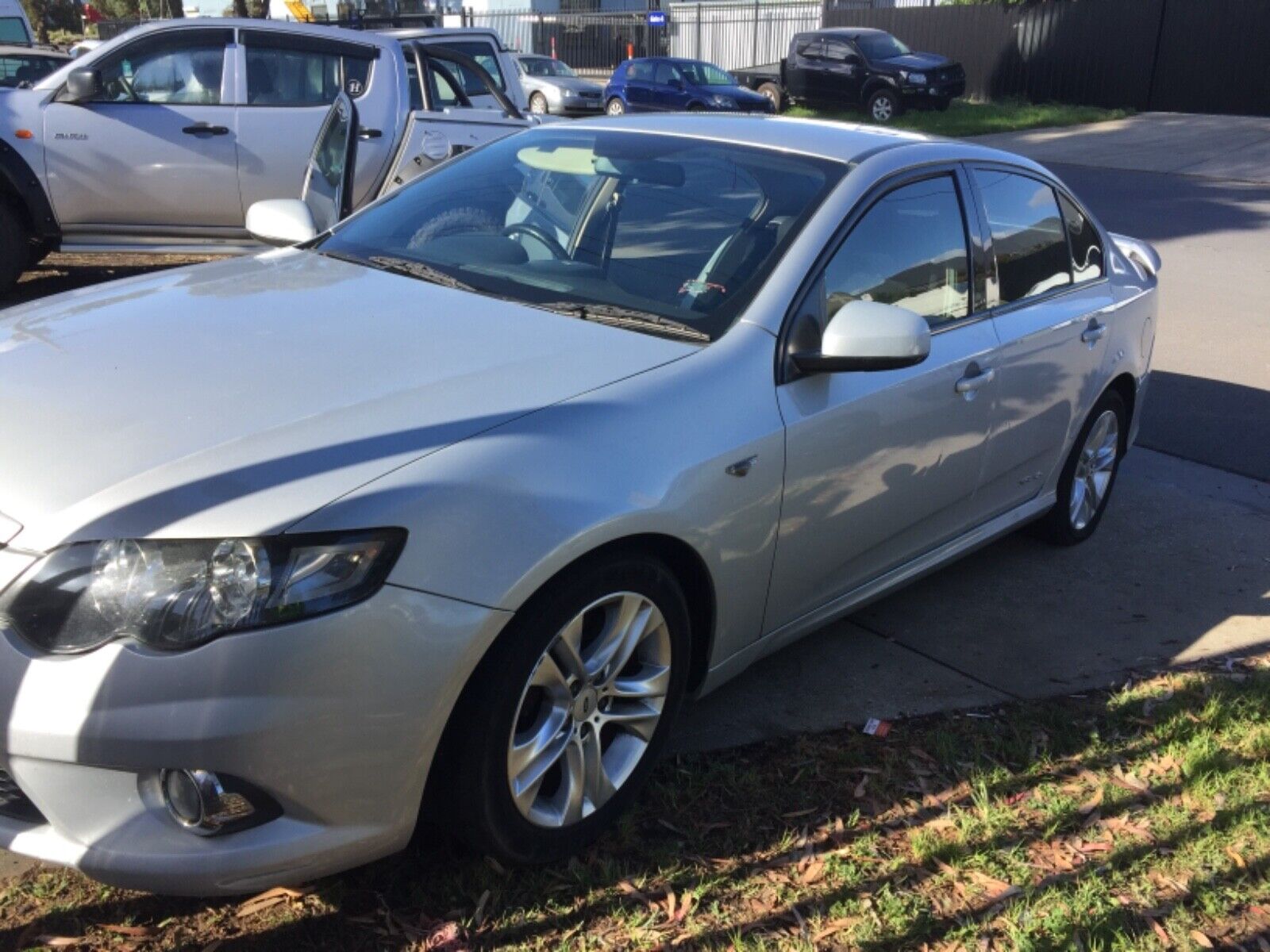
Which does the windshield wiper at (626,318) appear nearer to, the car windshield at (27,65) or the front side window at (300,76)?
the front side window at (300,76)

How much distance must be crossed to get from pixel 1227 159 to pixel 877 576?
64.5 feet

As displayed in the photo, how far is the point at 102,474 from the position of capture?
2.42 metres

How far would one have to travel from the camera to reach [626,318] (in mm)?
3346

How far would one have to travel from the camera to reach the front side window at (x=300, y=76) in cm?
877

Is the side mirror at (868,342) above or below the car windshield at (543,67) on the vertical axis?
above

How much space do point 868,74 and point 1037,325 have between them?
22177 millimetres

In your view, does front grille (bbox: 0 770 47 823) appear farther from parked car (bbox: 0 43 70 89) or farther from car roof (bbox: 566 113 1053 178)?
parked car (bbox: 0 43 70 89)

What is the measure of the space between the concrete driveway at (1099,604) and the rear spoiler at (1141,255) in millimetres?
1110

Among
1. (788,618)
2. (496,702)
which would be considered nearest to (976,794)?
(788,618)

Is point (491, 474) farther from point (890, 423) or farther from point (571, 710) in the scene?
point (890, 423)

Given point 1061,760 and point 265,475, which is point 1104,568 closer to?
point 1061,760

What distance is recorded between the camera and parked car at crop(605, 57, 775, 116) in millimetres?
Answer: 23531

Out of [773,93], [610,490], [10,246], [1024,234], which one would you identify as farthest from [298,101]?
[773,93]

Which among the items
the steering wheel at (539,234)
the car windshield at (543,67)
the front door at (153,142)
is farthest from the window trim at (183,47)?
the car windshield at (543,67)
